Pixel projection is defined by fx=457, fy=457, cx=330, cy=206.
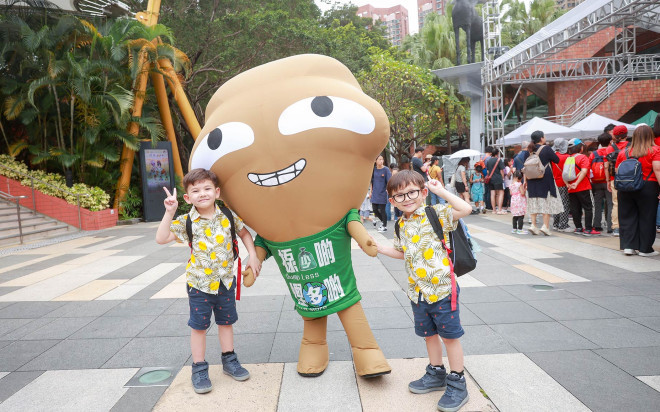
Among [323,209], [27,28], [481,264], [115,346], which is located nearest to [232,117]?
[323,209]

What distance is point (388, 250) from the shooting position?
290cm

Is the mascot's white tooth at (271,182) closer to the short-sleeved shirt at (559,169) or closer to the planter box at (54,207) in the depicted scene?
the short-sleeved shirt at (559,169)

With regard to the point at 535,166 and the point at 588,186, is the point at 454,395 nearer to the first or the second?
the point at 535,166

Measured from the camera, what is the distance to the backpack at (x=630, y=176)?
586 cm

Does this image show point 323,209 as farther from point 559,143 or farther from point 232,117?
point 559,143

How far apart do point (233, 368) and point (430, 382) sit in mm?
1314

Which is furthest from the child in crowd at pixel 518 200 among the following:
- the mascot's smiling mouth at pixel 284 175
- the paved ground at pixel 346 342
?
the mascot's smiling mouth at pixel 284 175

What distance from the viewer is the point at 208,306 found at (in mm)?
2975

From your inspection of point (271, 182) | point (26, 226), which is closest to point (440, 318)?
point (271, 182)

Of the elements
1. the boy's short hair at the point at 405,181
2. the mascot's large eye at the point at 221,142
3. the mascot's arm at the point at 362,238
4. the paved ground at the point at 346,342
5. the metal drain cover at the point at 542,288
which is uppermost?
the mascot's large eye at the point at 221,142

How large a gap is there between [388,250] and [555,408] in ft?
4.23

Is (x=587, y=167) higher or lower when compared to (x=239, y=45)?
lower

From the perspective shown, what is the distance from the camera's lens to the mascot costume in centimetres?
292

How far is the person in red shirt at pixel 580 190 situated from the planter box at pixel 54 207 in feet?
37.7
